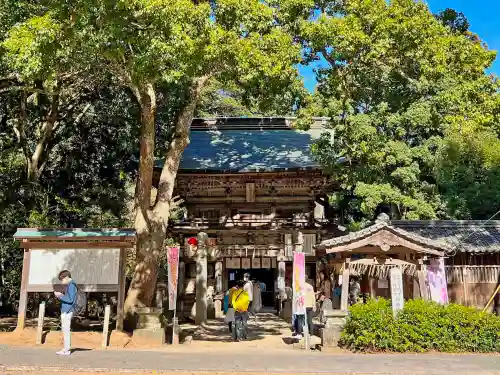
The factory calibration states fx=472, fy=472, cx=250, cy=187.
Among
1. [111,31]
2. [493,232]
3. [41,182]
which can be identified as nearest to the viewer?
[111,31]

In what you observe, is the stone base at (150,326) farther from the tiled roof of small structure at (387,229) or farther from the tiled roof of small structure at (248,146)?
the tiled roof of small structure at (248,146)

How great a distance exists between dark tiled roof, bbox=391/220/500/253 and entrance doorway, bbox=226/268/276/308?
378 inches

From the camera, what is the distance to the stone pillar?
16609 mm

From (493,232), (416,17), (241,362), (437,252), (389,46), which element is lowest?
(241,362)

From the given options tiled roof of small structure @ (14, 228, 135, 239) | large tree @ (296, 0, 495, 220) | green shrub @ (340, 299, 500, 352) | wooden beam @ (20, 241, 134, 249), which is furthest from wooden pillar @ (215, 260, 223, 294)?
green shrub @ (340, 299, 500, 352)

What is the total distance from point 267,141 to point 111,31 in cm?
1436

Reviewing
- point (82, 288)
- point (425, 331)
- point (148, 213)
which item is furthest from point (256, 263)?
point (425, 331)

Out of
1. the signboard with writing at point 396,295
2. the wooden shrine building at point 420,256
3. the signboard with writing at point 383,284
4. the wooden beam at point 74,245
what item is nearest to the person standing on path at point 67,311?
the wooden beam at point 74,245

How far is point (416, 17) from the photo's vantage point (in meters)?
15.9

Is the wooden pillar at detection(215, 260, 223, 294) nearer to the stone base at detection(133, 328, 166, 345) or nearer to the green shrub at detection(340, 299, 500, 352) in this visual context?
the stone base at detection(133, 328, 166, 345)

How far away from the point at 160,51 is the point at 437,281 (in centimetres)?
1001


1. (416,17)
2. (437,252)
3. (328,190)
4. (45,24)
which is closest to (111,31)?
(45,24)

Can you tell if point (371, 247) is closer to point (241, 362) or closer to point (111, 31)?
point (241, 362)

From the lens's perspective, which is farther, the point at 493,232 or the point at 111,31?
the point at 493,232
